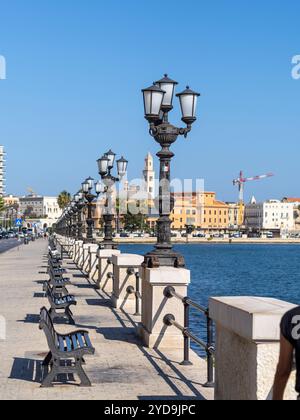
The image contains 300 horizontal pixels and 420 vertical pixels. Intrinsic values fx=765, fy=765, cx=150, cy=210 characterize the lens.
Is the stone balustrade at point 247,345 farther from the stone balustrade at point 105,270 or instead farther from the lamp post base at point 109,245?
the lamp post base at point 109,245

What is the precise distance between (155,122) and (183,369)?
523 cm

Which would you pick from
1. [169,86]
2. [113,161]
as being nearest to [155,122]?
[169,86]

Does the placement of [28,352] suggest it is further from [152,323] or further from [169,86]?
[169,86]

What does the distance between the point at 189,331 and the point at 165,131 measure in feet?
13.8

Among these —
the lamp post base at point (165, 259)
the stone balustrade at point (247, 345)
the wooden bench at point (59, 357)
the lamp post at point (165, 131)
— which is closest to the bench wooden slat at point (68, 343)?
the wooden bench at point (59, 357)

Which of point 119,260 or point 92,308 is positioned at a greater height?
point 119,260

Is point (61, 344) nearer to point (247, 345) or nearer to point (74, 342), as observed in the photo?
point (74, 342)

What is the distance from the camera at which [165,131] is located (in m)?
13.7

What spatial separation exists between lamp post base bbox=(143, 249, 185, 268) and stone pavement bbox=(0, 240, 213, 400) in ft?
4.52

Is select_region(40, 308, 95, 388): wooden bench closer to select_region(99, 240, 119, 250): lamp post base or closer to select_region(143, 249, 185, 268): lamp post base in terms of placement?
select_region(143, 249, 185, 268): lamp post base

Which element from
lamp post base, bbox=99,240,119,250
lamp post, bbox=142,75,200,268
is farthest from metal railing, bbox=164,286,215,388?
lamp post base, bbox=99,240,119,250

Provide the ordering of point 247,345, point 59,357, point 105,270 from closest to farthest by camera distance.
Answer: point 247,345
point 59,357
point 105,270

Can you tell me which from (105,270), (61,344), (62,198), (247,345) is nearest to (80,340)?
(61,344)

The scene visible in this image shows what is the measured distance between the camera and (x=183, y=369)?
10.5m
